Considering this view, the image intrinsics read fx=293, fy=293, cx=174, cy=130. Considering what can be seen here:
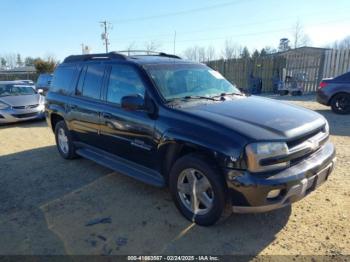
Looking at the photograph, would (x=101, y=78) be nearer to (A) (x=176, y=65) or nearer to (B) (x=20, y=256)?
(A) (x=176, y=65)

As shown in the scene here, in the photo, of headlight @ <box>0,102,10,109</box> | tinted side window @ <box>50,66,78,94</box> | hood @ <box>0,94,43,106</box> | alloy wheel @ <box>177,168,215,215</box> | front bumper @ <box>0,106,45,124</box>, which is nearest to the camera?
alloy wheel @ <box>177,168,215,215</box>

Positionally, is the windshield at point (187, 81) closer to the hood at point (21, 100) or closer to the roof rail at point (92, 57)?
the roof rail at point (92, 57)

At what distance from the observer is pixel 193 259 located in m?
2.83

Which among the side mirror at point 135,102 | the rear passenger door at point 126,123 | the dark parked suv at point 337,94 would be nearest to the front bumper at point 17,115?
the rear passenger door at point 126,123

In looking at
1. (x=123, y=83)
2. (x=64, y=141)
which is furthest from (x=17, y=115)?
(x=123, y=83)

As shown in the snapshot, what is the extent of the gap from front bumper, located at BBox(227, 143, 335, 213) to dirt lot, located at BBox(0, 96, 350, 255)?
17.8 inches

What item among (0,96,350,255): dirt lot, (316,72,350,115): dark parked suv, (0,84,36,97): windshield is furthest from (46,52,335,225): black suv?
(0,84,36,97): windshield

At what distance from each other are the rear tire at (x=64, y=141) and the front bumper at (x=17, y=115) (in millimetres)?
4677

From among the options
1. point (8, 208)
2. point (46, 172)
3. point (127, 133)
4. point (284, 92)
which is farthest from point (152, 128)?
point (284, 92)

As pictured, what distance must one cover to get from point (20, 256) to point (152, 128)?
6.33 feet

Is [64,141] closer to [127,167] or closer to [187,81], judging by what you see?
[127,167]

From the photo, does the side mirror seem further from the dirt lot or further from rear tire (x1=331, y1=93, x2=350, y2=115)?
rear tire (x1=331, y1=93, x2=350, y2=115)

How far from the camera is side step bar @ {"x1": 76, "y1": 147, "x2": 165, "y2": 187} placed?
12.3 ft

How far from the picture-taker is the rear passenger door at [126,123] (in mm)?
3735
